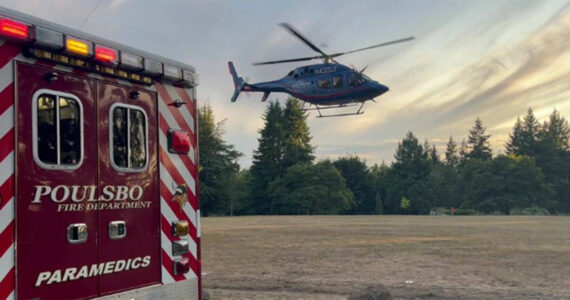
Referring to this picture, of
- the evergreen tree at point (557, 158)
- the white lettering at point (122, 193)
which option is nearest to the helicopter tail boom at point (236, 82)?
the white lettering at point (122, 193)

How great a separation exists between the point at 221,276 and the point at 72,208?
23.5 ft

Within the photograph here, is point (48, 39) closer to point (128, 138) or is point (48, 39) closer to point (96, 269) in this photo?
point (128, 138)

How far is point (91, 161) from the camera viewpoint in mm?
4297

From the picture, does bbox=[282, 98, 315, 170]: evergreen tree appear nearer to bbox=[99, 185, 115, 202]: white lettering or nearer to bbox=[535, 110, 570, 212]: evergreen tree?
bbox=[535, 110, 570, 212]: evergreen tree

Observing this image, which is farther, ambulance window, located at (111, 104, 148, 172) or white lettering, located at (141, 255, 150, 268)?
white lettering, located at (141, 255, 150, 268)

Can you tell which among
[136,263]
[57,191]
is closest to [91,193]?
[57,191]

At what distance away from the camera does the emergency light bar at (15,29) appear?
12.2ft

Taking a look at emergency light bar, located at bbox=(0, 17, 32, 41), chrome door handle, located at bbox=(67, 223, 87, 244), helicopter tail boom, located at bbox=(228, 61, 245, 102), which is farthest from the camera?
helicopter tail boom, located at bbox=(228, 61, 245, 102)

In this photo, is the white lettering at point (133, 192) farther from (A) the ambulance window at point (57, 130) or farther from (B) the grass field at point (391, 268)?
(B) the grass field at point (391, 268)

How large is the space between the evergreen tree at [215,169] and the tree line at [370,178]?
0.13 metres

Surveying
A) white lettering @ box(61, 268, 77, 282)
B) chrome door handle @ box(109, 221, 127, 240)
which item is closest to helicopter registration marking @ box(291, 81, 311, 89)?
chrome door handle @ box(109, 221, 127, 240)

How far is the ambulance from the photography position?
3.77 meters

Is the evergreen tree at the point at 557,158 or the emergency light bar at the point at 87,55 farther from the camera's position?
the evergreen tree at the point at 557,158

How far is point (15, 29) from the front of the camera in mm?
3789
